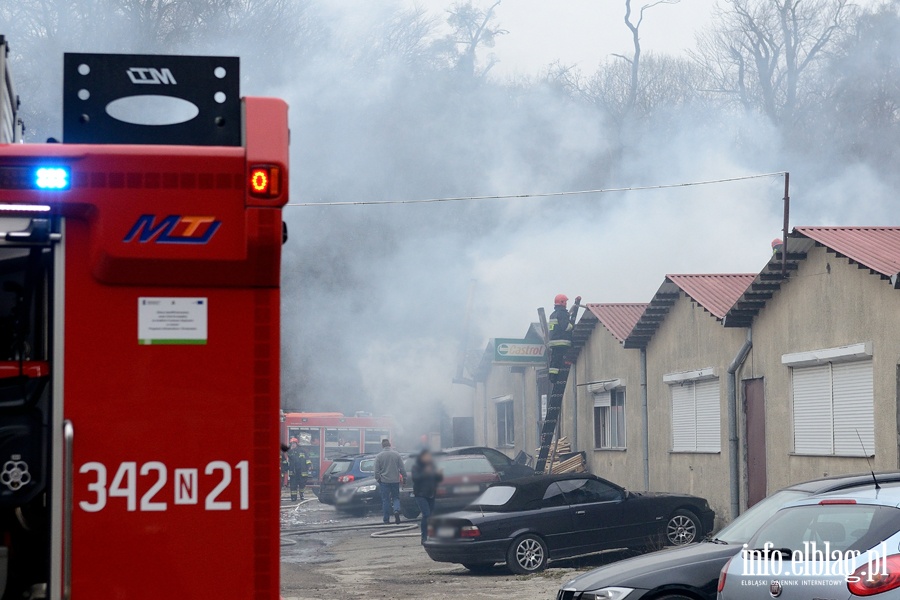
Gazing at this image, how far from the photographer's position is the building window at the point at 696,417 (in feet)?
65.5

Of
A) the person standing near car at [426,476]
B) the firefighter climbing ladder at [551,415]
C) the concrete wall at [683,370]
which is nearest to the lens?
the person standing near car at [426,476]

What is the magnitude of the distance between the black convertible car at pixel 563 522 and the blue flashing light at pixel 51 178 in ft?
38.5

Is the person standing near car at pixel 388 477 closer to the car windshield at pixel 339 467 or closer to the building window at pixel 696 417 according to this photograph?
the car windshield at pixel 339 467

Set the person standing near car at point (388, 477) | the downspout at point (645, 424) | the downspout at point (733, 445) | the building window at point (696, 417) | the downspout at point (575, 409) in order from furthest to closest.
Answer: the downspout at point (575, 409) → the downspout at point (645, 424) → the person standing near car at point (388, 477) → the building window at point (696, 417) → the downspout at point (733, 445)

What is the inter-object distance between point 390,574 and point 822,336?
686cm

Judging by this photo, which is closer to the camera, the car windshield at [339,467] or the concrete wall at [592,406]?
the concrete wall at [592,406]

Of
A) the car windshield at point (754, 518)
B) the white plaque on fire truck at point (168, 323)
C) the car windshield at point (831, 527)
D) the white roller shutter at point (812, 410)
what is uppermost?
the white plaque on fire truck at point (168, 323)

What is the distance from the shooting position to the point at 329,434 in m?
38.6

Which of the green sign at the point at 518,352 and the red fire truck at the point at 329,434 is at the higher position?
the green sign at the point at 518,352

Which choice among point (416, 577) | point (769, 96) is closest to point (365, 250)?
point (769, 96)

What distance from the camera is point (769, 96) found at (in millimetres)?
43188

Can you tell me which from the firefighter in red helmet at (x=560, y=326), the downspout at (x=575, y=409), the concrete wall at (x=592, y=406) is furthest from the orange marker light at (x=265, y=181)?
the downspout at (x=575, y=409)

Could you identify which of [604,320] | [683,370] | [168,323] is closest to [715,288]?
[683,370]

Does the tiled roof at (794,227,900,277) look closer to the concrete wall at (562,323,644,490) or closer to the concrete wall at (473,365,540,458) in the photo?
the concrete wall at (562,323,644,490)
